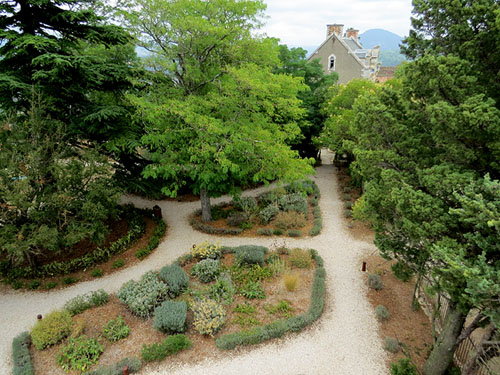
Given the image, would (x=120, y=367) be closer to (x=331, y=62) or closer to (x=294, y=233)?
(x=294, y=233)

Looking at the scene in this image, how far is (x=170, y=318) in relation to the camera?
9836mm

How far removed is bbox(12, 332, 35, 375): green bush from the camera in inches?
338

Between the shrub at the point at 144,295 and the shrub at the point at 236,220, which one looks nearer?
the shrub at the point at 144,295

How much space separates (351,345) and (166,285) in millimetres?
7182

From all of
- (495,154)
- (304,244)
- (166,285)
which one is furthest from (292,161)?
(495,154)

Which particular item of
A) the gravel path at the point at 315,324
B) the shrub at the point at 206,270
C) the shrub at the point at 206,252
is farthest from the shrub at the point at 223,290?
the gravel path at the point at 315,324

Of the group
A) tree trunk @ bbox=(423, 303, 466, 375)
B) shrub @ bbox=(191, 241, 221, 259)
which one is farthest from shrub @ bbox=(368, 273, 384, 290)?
shrub @ bbox=(191, 241, 221, 259)

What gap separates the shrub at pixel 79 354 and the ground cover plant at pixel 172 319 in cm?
3

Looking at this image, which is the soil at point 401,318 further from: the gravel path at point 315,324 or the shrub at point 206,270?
the shrub at point 206,270

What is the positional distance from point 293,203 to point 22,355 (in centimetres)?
1511

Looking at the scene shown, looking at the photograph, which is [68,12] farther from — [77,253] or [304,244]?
[304,244]

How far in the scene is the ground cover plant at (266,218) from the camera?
16.7m

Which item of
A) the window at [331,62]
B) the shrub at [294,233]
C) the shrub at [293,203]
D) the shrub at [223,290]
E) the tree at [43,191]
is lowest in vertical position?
the shrub at [223,290]

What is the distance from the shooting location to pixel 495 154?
6129mm
